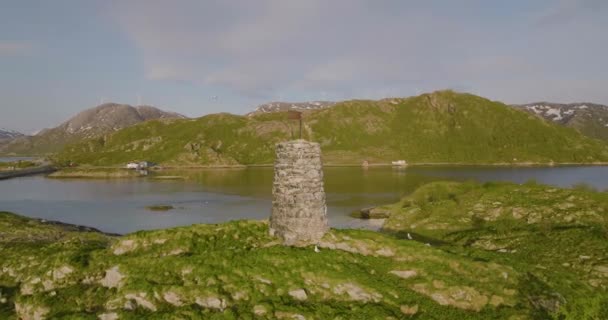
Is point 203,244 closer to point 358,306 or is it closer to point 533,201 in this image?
point 358,306

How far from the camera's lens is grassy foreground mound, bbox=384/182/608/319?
65.2 ft

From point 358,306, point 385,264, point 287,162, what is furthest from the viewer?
point 287,162

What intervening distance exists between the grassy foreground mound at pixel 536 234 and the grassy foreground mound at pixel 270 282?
0.73 feet

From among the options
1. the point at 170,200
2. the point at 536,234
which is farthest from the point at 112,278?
the point at 170,200

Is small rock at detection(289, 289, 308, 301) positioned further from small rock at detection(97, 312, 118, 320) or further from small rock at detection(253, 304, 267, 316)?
small rock at detection(97, 312, 118, 320)

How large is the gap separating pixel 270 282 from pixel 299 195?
15.2 feet

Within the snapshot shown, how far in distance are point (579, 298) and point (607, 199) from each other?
2551cm

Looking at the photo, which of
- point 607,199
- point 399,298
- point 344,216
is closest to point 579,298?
point 399,298

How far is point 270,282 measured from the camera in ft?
58.6

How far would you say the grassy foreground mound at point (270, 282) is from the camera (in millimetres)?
16953

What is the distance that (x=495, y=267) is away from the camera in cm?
2005

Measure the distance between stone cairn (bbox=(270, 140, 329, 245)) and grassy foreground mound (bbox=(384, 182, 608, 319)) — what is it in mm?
8027

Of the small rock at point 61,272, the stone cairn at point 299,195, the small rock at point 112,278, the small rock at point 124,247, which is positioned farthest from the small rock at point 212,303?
the small rock at point 61,272

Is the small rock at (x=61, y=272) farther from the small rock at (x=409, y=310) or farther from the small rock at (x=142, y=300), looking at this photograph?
the small rock at (x=409, y=310)
